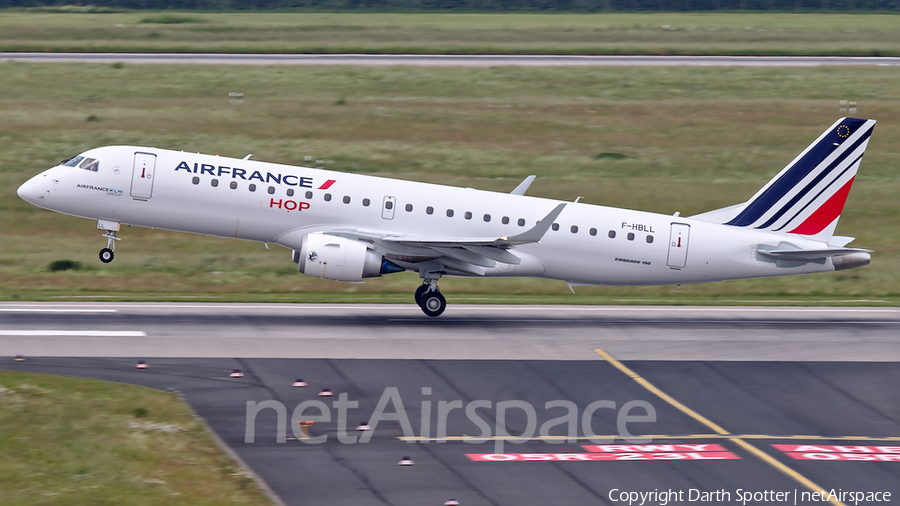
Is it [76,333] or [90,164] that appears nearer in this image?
[76,333]

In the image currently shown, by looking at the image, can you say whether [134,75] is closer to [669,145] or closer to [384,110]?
[384,110]

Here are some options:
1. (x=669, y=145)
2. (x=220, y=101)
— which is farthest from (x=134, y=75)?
(x=669, y=145)

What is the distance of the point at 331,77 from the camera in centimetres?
6781

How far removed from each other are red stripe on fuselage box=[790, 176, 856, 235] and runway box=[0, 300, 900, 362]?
3.39 metres

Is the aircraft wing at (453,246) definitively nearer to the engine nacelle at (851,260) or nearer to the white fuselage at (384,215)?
the white fuselage at (384,215)

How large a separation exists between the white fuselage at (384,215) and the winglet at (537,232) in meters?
2.04

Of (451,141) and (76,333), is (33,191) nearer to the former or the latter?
(76,333)

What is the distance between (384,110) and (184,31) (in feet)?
100

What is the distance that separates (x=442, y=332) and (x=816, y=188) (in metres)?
13.8

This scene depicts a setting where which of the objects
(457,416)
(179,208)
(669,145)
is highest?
(669,145)

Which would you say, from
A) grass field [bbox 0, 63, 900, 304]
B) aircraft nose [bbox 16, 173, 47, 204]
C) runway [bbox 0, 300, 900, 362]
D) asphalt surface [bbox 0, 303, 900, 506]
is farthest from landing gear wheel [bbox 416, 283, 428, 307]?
aircraft nose [bbox 16, 173, 47, 204]

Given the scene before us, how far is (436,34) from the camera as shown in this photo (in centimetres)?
8712

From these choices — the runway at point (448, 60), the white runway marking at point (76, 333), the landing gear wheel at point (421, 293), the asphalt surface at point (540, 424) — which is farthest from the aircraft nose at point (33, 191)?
the runway at point (448, 60)

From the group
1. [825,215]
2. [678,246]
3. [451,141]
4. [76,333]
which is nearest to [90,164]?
[76,333]
